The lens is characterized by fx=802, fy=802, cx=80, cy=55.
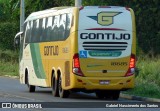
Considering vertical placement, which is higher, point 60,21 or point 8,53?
point 60,21

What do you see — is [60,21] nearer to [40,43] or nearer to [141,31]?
[40,43]

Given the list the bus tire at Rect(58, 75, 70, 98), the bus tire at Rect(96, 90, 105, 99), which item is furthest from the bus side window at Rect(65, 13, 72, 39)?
the bus tire at Rect(96, 90, 105, 99)

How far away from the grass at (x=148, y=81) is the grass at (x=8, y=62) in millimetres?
13196

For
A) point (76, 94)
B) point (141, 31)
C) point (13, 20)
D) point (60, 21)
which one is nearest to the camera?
point (60, 21)

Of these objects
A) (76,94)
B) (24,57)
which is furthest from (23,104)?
(24,57)

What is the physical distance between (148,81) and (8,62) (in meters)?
26.5

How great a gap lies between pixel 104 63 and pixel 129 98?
211 cm

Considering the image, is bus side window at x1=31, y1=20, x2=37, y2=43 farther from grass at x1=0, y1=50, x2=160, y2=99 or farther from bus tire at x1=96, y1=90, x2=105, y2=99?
grass at x1=0, y1=50, x2=160, y2=99

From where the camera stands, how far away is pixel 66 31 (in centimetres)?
2889

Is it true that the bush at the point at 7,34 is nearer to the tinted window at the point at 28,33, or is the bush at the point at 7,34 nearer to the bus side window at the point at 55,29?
the tinted window at the point at 28,33

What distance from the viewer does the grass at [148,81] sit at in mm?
29784

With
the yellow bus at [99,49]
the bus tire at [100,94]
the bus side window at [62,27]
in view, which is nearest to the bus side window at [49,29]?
the bus side window at [62,27]

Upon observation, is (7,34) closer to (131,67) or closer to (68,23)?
(68,23)

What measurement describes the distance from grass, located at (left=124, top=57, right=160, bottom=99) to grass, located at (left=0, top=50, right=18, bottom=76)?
43.3 feet
